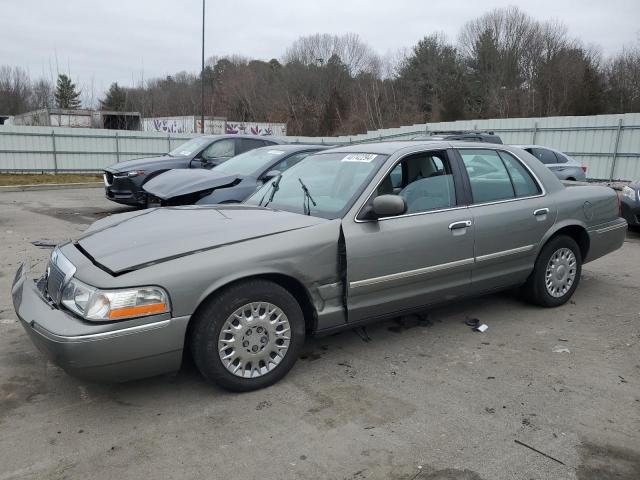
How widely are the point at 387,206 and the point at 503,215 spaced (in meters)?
1.39

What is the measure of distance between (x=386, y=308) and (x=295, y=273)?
0.86m

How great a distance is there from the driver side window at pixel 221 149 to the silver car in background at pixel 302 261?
6.69 metres

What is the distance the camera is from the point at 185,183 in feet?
24.0

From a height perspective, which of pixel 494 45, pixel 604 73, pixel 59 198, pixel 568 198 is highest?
pixel 494 45

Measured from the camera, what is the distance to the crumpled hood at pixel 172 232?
124 inches

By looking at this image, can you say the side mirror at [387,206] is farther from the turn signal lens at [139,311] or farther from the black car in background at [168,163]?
the black car in background at [168,163]

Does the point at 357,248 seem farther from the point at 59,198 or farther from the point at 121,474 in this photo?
the point at 59,198

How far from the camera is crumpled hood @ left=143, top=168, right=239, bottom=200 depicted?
280 inches

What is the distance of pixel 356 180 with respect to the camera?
4051 millimetres

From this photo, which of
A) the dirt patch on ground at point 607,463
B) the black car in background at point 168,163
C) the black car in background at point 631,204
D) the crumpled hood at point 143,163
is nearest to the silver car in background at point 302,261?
the dirt patch on ground at point 607,463

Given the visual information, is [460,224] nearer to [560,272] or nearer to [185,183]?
[560,272]

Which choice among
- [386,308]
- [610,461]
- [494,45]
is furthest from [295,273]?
[494,45]

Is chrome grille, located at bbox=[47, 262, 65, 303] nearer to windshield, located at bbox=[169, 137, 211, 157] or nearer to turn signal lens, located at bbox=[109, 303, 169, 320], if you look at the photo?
turn signal lens, located at bbox=[109, 303, 169, 320]

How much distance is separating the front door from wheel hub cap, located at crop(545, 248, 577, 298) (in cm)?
116
